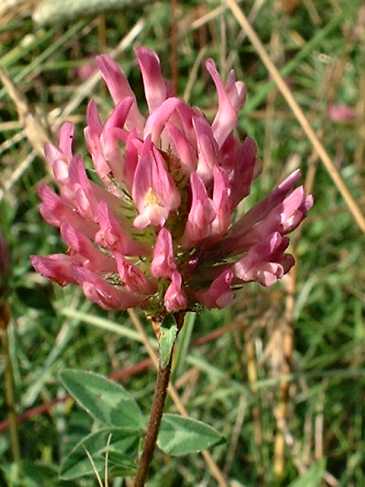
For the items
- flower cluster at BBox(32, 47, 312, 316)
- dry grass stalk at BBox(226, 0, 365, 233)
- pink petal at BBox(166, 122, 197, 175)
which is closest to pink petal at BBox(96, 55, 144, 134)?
flower cluster at BBox(32, 47, 312, 316)

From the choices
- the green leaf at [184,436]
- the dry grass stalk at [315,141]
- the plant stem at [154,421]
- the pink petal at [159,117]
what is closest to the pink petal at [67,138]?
the pink petal at [159,117]

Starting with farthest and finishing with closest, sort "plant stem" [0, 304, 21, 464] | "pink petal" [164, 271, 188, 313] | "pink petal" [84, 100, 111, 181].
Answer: "plant stem" [0, 304, 21, 464]
"pink petal" [84, 100, 111, 181]
"pink petal" [164, 271, 188, 313]

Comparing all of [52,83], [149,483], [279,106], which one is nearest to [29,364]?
[149,483]

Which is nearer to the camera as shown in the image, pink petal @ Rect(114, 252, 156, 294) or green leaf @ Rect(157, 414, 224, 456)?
pink petal @ Rect(114, 252, 156, 294)

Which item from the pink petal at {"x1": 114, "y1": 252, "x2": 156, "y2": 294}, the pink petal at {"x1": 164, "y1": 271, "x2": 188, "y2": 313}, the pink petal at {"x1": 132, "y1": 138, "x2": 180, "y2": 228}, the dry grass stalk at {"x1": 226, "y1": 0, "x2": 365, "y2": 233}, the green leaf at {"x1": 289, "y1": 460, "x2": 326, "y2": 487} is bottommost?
the green leaf at {"x1": 289, "y1": 460, "x2": 326, "y2": 487}

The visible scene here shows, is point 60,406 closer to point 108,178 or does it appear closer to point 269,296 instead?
point 269,296

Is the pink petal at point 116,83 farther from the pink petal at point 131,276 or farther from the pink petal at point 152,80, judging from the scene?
the pink petal at point 131,276

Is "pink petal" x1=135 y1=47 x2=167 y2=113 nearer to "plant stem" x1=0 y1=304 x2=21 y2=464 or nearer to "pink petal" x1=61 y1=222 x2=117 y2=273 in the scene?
"pink petal" x1=61 y1=222 x2=117 y2=273
